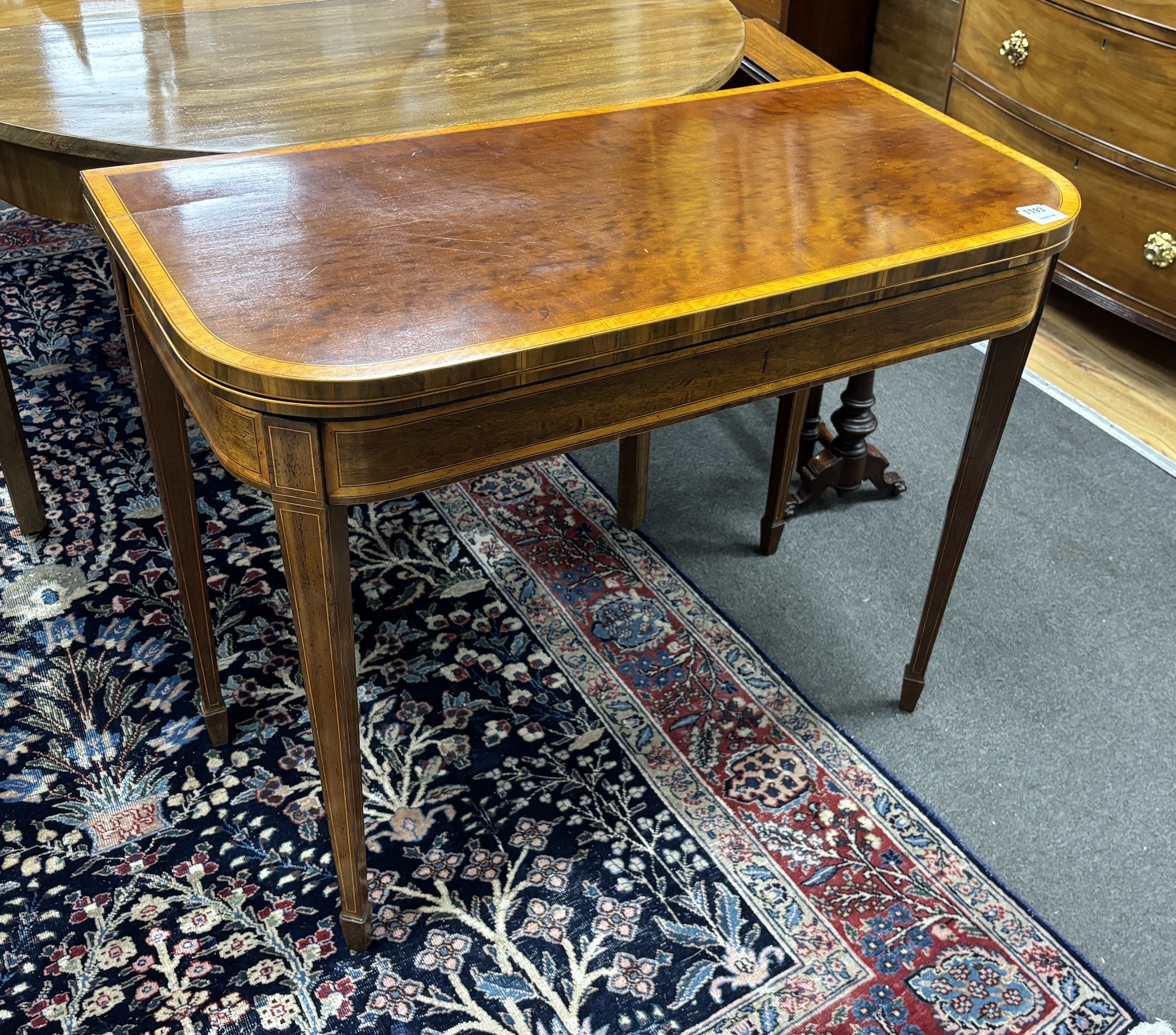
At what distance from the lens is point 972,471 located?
5.78 ft

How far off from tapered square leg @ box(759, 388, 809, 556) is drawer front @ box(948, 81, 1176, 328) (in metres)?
1.09

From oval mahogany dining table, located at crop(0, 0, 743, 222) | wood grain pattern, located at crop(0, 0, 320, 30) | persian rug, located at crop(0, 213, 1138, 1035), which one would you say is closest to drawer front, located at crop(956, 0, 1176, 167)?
oval mahogany dining table, located at crop(0, 0, 743, 222)

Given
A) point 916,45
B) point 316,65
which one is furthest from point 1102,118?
point 316,65

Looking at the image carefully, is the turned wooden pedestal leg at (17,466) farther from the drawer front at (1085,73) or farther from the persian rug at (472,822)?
the drawer front at (1085,73)

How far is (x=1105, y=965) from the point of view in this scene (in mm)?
1616

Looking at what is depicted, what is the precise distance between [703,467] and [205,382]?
1.62 meters

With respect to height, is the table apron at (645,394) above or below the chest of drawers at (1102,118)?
above

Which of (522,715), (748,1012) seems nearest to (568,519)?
(522,715)

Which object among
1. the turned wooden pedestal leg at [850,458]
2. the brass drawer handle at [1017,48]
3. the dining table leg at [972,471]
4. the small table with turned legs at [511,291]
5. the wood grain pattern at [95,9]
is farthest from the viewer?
the brass drawer handle at [1017,48]

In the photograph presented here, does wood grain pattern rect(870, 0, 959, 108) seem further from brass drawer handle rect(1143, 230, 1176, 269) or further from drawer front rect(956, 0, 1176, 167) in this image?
brass drawer handle rect(1143, 230, 1176, 269)

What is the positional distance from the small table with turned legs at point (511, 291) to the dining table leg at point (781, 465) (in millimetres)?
468

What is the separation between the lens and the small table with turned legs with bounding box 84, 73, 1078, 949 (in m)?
1.16

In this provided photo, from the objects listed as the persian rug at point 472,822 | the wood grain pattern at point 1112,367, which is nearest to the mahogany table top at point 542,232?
the persian rug at point 472,822

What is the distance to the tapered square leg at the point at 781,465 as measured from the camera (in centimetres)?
217
